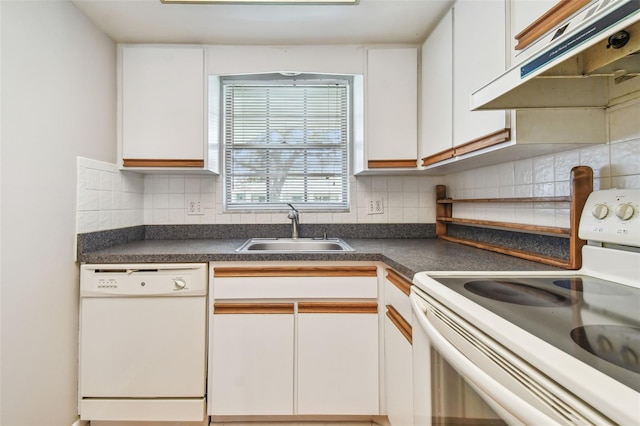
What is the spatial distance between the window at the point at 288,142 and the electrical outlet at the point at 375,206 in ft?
0.59

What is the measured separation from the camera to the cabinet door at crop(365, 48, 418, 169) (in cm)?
182

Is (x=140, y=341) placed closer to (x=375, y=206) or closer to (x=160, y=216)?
(x=160, y=216)

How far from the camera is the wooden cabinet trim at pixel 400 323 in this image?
1125 mm

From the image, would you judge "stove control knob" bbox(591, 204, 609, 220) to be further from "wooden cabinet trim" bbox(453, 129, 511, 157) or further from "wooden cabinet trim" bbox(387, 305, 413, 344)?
"wooden cabinet trim" bbox(387, 305, 413, 344)

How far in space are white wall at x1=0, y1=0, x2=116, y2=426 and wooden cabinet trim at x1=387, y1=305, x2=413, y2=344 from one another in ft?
5.14

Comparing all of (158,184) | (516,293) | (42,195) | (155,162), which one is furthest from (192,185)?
(516,293)

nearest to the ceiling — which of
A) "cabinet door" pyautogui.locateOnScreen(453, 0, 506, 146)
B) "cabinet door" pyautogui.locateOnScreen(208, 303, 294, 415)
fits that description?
"cabinet door" pyautogui.locateOnScreen(453, 0, 506, 146)

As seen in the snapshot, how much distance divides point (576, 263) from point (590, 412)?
86cm

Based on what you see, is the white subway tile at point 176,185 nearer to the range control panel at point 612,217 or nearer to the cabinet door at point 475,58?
the cabinet door at point 475,58

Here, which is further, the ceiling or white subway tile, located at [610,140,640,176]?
the ceiling

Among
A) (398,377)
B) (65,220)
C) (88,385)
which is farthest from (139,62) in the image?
(398,377)

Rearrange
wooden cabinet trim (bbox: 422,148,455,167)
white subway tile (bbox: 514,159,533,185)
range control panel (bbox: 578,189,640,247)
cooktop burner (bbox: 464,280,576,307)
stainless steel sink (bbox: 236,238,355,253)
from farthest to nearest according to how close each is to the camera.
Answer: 1. stainless steel sink (bbox: 236,238,355,253)
2. wooden cabinet trim (bbox: 422,148,455,167)
3. white subway tile (bbox: 514,159,533,185)
4. range control panel (bbox: 578,189,640,247)
5. cooktop burner (bbox: 464,280,576,307)

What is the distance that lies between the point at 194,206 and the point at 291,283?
106cm

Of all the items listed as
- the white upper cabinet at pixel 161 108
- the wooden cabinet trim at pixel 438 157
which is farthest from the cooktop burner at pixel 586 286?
the white upper cabinet at pixel 161 108
